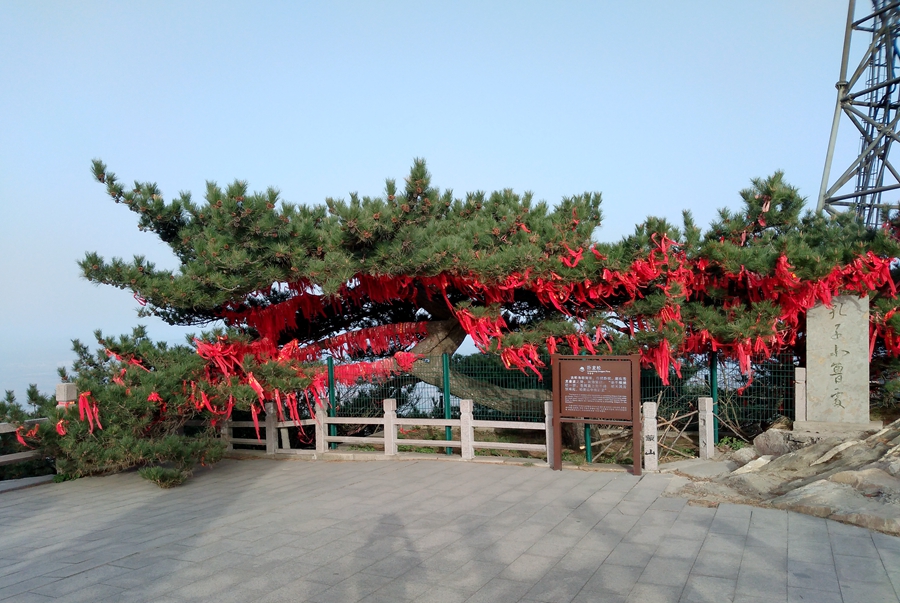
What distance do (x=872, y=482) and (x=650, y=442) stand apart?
247 centimetres

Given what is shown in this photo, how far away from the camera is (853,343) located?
8906 millimetres

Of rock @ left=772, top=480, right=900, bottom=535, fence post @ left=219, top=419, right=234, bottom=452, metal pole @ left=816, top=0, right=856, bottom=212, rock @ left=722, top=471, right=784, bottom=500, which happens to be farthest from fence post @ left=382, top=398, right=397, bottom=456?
metal pole @ left=816, top=0, right=856, bottom=212

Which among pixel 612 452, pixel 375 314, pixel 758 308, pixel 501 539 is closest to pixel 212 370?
pixel 375 314

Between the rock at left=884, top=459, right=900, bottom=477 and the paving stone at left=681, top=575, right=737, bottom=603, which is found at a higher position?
the rock at left=884, top=459, right=900, bottom=477

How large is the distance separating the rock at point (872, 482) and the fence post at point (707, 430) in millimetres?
2262

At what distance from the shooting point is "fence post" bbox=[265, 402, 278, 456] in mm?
10359

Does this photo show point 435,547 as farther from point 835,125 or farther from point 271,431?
point 835,125

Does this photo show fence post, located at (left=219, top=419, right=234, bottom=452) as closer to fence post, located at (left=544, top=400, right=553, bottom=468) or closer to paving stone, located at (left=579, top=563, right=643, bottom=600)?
fence post, located at (left=544, top=400, right=553, bottom=468)

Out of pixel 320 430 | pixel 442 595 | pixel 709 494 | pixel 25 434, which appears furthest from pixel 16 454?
pixel 709 494

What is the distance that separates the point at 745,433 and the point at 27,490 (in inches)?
391

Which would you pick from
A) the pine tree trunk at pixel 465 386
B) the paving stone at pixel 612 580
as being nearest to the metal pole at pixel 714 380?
the pine tree trunk at pixel 465 386

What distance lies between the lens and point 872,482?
6.17 m

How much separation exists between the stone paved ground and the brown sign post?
2.19 feet

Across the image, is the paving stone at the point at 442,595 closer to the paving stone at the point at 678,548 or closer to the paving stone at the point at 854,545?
the paving stone at the point at 678,548
